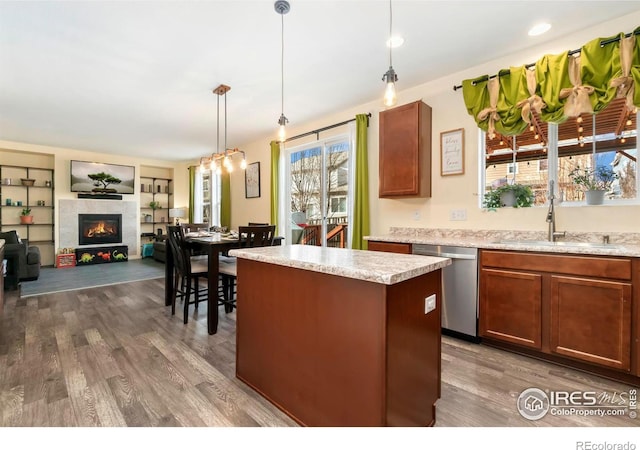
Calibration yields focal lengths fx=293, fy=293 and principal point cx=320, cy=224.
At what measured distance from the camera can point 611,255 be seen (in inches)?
79.6

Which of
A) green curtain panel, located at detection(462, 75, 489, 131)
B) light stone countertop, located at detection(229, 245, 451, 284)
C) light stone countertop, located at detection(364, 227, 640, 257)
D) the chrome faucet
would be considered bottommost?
light stone countertop, located at detection(229, 245, 451, 284)

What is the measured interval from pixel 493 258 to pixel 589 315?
0.71 meters

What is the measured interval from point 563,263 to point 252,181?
5.14 m

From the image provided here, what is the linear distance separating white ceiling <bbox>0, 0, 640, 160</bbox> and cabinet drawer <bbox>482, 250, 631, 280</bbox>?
1898 millimetres

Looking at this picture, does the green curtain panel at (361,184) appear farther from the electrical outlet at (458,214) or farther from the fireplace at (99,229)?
the fireplace at (99,229)

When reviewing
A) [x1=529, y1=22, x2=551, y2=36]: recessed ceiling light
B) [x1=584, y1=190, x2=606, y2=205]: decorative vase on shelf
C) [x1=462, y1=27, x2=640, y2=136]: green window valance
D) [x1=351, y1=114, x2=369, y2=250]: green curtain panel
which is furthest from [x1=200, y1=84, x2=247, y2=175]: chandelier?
[x1=584, y1=190, x2=606, y2=205]: decorative vase on shelf

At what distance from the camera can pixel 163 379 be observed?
2.07 m

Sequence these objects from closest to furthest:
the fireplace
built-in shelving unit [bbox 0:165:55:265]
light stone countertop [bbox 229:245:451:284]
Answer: light stone countertop [bbox 229:245:451:284] → built-in shelving unit [bbox 0:165:55:265] → the fireplace

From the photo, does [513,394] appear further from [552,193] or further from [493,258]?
[552,193]

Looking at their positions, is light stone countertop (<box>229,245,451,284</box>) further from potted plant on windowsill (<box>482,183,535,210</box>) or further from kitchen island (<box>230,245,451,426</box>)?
potted plant on windowsill (<box>482,183,535,210</box>)

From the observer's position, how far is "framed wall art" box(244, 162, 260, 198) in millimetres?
5898

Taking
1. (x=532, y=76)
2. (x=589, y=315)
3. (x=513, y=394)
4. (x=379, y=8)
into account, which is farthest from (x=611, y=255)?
(x=379, y=8)

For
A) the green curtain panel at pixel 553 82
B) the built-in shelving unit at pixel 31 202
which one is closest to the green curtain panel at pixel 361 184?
the green curtain panel at pixel 553 82

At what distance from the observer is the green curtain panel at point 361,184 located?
3.94 meters
